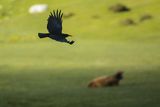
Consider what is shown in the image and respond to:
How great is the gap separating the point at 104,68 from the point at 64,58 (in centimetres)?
631

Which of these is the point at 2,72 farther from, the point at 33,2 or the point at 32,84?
the point at 33,2

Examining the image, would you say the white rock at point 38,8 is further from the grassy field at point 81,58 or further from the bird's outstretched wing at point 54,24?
the bird's outstretched wing at point 54,24

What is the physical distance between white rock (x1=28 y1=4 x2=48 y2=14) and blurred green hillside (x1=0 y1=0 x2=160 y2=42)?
32.4 inches

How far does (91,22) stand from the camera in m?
62.4

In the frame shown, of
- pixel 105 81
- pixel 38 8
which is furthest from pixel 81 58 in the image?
pixel 38 8

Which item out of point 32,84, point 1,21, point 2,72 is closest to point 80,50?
point 2,72

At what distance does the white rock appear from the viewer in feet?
234

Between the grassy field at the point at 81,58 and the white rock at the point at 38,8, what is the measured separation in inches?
39.9

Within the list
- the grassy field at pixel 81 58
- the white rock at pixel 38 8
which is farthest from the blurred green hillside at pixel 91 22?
the white rock at pixel 38 8

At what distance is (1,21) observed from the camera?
7219 cm

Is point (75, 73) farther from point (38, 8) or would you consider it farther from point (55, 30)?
point (38, 8)

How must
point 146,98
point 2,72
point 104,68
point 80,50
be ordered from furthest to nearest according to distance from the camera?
point 80,50, point 104,68, point 2,72, point 146,98

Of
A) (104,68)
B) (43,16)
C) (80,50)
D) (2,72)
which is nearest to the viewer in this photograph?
(2,72)

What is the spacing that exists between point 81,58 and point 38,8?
110 feet
